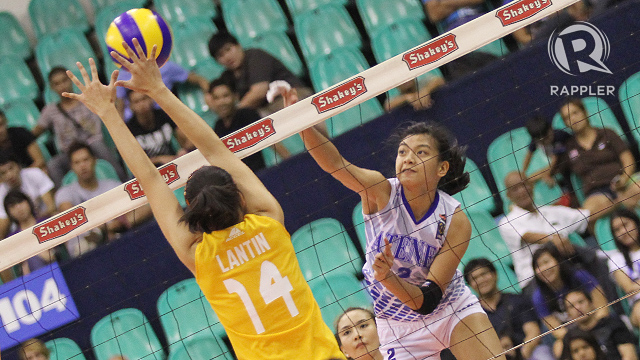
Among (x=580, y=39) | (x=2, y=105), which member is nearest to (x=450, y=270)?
(x=580, y=39)

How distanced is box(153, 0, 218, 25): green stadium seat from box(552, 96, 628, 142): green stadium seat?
3.40 meters

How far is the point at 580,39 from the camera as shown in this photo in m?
4.96

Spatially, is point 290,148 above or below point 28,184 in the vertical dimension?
below

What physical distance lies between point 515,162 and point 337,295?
5.15 feet

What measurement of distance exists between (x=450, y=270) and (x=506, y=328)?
1.17 m

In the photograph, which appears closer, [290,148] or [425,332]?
[425,332]

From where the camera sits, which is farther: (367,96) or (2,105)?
(2,105)

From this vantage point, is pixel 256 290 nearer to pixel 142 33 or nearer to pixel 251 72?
pixel 142 33

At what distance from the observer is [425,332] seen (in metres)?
3.70

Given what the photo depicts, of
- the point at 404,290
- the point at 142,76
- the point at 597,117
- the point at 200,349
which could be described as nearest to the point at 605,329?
the point at 597,117

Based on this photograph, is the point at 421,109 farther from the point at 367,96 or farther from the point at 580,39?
the point at 367,96

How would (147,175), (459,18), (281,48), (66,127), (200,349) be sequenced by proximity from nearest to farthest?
(147,175) < (200,349) < (459,18) < (66,127) < (281,48)

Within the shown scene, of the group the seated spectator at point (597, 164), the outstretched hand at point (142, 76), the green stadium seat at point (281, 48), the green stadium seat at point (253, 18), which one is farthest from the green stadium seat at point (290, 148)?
the outstretched hand at point (142, 76)

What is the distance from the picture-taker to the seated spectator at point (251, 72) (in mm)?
5402
